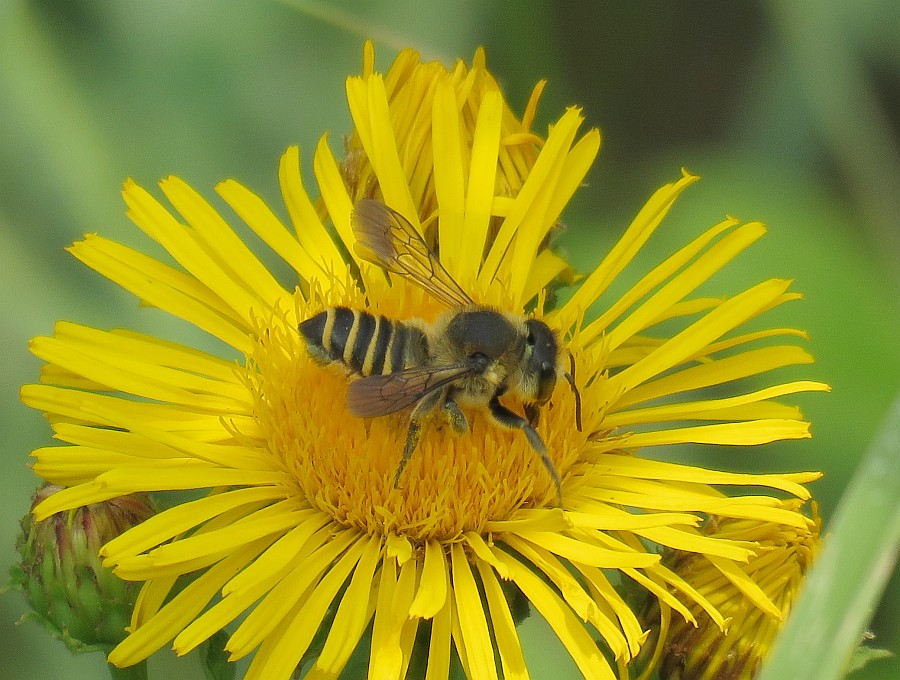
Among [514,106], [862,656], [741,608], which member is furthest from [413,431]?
[514,106]

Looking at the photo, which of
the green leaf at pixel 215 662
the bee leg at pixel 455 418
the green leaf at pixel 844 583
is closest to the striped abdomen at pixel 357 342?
the bee leg at pixel 455 418

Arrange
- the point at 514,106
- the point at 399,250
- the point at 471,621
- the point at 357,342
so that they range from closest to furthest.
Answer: the point at 471,621, the point at 357,342, the point at 399,250, the point at 514,106

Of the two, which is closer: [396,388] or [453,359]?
[396,388]

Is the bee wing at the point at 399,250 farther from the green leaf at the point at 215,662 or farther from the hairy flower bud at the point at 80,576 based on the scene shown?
the green leaf at the point at 215,662

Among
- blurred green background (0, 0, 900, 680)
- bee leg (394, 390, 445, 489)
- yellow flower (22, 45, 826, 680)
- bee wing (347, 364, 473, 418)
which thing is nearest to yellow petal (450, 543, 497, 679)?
yellow flower (22, 45, 826, 680)

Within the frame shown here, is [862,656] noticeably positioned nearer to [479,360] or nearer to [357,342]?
[479,360]
